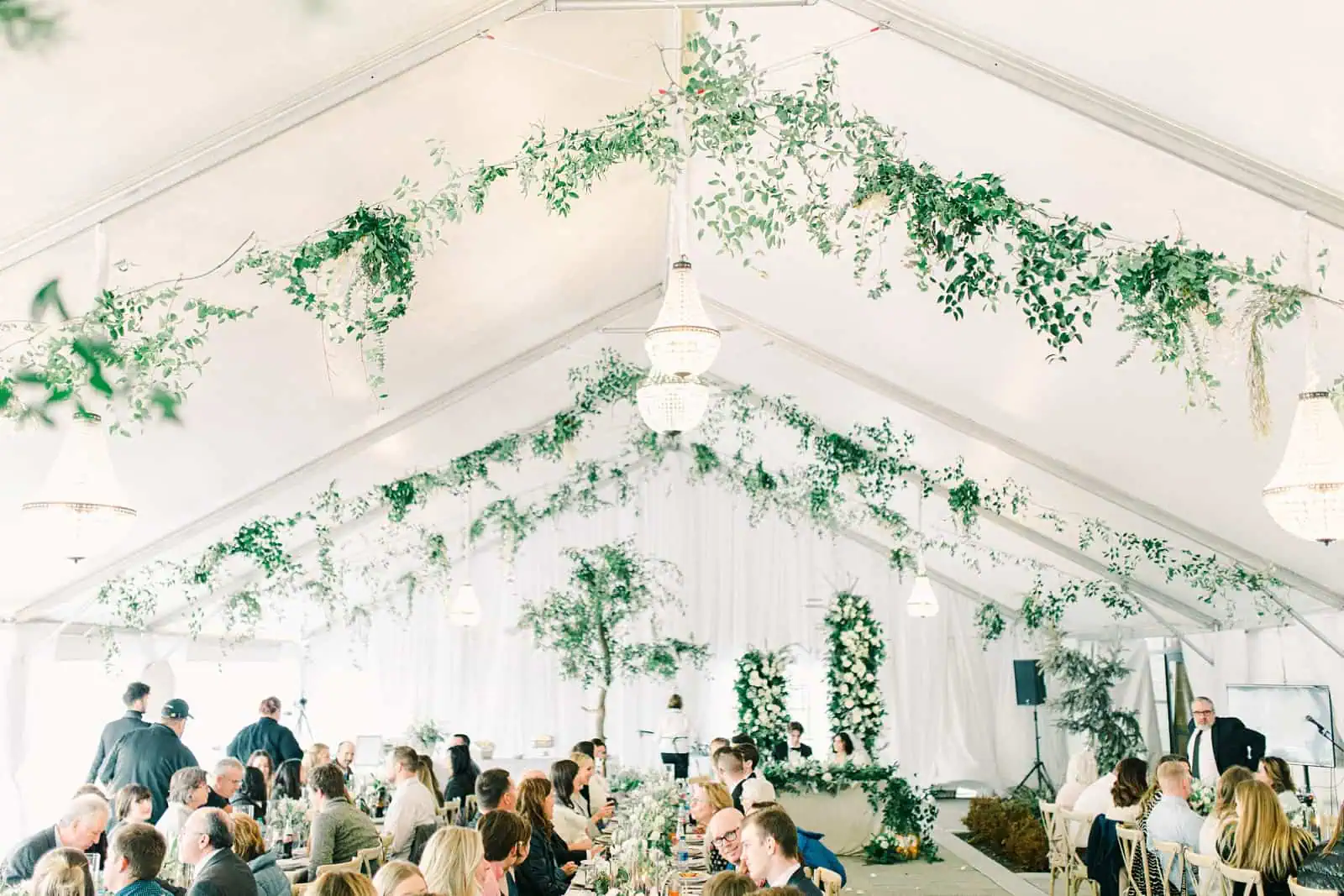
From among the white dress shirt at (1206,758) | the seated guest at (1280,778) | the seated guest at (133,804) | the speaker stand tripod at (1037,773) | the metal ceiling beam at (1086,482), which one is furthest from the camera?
the speaker stand tripod at (1037,773)

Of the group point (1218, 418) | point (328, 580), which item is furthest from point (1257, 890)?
point (328, 580)

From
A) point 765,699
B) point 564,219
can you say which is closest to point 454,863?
point 564,219

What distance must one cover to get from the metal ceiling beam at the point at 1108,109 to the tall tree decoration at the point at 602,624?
9.77 m

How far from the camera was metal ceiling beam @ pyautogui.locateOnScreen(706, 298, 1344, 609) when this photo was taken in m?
8.13

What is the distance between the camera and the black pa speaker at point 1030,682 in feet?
45.9

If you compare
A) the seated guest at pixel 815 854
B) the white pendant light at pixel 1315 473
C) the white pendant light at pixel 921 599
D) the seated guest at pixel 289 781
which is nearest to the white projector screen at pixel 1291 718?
the white pendant light at pixel 921 599

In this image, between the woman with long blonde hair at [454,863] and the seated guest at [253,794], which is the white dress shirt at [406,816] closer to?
the seated guest at [253,794]

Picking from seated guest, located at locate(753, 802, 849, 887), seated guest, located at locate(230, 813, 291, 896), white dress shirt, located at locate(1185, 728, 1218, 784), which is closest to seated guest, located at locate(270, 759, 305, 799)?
seated guest, located at locate(230, 813, 291, 896)

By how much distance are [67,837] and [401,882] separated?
2.55 m

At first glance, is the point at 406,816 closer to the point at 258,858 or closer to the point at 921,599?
the point at 258,858

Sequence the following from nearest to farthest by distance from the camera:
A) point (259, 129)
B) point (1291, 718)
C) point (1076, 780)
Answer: point (259, 129) → point (1291, 718) → point (1076, 780)

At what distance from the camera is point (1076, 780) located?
940cm

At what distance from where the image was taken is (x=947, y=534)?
1251 cm

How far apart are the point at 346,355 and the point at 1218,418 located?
5.06m
